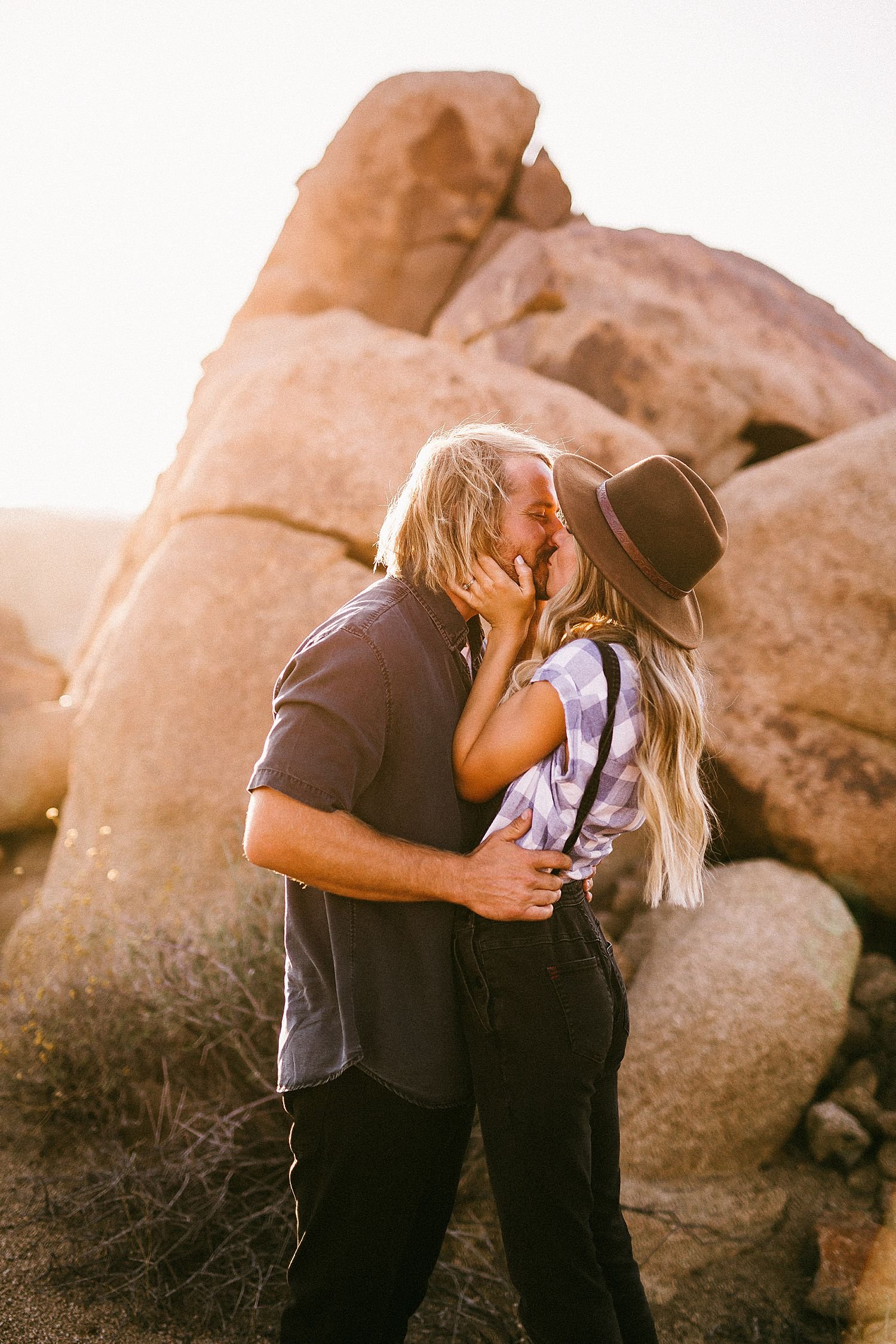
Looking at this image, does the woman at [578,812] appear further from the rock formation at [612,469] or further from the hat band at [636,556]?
the rock formation at [612,469]

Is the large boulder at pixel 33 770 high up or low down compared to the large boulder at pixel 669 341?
down

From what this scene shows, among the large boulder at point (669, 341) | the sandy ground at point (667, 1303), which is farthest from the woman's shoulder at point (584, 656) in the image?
the large boulder at point (669, 341)

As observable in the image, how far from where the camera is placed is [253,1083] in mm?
3291

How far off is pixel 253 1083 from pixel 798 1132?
2.24 m

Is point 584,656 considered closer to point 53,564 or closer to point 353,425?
point 353,425

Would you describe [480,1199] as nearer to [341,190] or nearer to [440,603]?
[440,603]

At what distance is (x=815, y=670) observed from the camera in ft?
14.5

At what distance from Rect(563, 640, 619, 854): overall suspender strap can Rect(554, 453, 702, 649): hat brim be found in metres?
0.13

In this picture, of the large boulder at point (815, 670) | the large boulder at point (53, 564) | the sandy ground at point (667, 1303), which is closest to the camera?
the sandy ground at point (667, 1303)

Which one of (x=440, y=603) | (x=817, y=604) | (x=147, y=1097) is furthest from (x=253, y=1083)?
(x=817, y=604)

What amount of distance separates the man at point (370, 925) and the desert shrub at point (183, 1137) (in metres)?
1.01

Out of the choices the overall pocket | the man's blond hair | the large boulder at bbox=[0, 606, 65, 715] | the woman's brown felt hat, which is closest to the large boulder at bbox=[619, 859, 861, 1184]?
the overall pocket

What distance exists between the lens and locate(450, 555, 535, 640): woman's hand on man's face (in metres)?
2.05

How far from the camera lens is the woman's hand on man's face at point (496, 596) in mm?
2055
